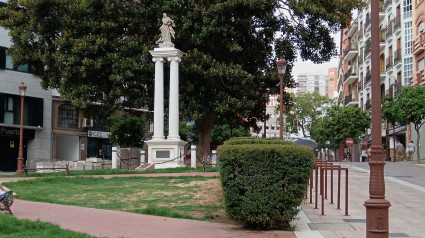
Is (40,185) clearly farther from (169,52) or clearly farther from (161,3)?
A: (161,3)

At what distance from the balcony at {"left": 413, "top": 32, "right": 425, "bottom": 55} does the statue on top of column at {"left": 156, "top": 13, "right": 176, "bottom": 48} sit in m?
23.8

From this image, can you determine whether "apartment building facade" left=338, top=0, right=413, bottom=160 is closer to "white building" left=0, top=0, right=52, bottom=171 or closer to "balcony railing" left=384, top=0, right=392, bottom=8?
"balcony railing" left=384, top=0, right=392, bottom=8

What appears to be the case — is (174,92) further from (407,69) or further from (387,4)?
(387,4)

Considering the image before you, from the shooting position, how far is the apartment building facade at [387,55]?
157ft

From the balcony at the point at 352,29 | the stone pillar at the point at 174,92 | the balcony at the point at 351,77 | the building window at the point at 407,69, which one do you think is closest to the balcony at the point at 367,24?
the balcony at the point at 352,29

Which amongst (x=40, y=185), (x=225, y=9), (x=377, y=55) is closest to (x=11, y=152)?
(x=225, y=9)

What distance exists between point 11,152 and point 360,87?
43850 millimetres

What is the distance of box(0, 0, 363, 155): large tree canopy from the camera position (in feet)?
85.9

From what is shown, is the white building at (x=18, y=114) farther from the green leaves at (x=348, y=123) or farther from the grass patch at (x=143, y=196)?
the green leaves at (x=348, y=123)

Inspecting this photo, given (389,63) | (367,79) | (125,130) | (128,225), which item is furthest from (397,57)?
(128,225)

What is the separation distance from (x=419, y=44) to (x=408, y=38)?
522 centimetres

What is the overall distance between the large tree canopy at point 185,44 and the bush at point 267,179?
16.6 m

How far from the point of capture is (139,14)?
2694cm

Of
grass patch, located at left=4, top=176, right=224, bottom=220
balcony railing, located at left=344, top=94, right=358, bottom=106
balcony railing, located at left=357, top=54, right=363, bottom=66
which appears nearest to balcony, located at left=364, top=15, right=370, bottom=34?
balcony railing, located at left=357, top=54, right=363, bottom=66
